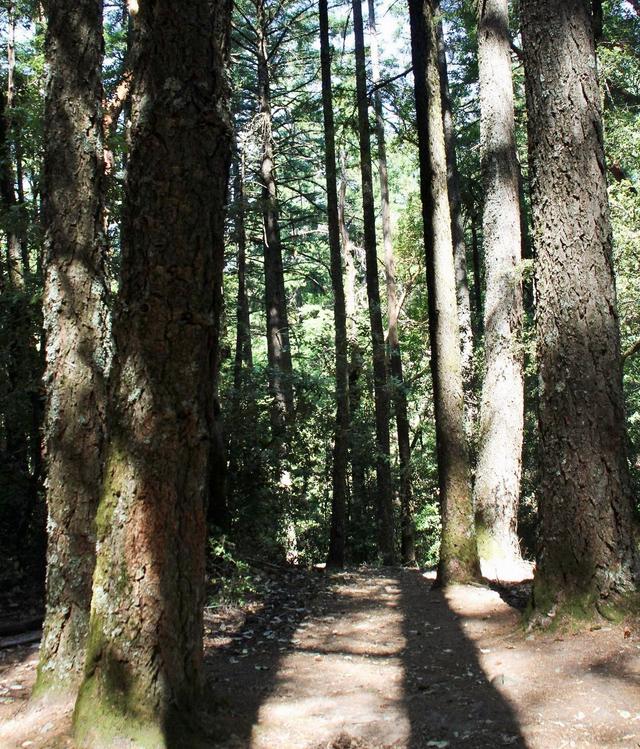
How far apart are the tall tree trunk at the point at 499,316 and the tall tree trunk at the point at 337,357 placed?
A: 3127 millimetres

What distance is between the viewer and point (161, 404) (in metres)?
3.84

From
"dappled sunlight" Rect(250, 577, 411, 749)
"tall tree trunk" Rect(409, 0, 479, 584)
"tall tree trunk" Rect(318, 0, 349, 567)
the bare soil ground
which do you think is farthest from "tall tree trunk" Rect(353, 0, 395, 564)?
the bare soil ground

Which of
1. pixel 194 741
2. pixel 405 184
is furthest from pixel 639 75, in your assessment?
pixel 405 184

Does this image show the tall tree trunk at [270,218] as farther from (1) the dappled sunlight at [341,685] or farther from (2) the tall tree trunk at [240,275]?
(1) the dappled sunlight at [341,685]

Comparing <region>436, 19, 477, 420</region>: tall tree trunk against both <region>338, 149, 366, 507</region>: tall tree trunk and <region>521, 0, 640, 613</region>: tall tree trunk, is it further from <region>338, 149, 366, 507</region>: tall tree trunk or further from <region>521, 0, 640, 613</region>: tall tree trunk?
<region>521, 0, 640, 613</region>: tall tree trunk

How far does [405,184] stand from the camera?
123ft

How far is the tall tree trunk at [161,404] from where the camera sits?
3.79m

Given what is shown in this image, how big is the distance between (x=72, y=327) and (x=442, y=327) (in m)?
4.89

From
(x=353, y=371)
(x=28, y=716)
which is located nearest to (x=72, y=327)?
(x=28, y=716)

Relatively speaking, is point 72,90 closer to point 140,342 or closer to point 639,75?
point 140,342

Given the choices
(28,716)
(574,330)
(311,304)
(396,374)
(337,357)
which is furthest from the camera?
(311,304)

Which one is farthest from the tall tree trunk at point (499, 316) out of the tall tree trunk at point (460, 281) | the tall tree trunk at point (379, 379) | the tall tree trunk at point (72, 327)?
the tall tree trunk at point (72, 327)

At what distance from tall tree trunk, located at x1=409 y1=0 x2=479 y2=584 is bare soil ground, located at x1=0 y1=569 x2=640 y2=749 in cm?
67

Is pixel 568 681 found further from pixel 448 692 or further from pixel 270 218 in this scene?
pixel 270 218
